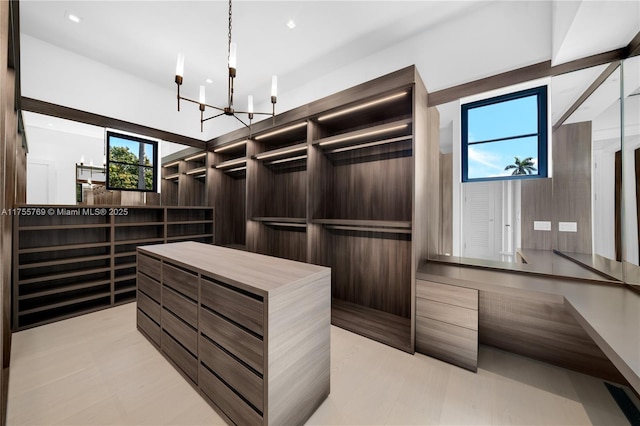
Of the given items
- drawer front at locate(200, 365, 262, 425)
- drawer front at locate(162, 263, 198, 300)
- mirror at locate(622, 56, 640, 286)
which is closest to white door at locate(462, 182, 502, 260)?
mirror at locate(622, 56, 640, 286)

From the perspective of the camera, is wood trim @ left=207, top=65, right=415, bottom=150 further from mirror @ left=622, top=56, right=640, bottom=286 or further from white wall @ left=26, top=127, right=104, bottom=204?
white wall @ left=26, top=127, right=104, bottom=204

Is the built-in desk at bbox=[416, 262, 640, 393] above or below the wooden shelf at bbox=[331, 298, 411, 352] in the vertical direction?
above

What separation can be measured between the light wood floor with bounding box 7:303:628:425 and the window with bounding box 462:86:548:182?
5.20ft

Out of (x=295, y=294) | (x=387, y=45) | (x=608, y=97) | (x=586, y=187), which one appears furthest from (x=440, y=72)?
(x=295, y=294)

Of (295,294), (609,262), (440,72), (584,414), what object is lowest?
(584,414)

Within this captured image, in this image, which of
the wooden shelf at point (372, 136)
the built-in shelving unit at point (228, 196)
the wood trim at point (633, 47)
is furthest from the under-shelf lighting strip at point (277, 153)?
the wood trim at point (633, 47)

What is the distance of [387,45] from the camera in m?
3.04

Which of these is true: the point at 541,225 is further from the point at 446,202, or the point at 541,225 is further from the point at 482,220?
the point at 446,202

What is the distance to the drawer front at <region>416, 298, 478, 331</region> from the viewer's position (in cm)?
191

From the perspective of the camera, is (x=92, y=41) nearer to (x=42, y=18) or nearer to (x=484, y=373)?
(x=42, y=18)

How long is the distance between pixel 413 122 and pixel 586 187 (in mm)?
1341

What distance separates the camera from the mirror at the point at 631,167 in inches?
63.3

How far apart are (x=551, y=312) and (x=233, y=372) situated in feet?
8.08

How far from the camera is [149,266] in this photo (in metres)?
2.25
